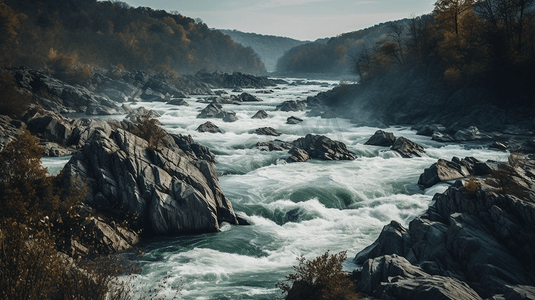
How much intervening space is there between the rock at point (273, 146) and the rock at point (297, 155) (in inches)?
115

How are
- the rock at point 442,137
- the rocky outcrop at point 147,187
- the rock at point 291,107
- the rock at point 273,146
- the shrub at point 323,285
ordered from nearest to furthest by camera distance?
1. the shrub at point 323,285
2. the rocky outcrop at point 147,187
3. the rock at point 273,146
4. the rock at point 442,137
5. the rock at point 291,107

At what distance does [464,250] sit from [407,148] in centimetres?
2908

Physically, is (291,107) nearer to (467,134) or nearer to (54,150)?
(467,134)

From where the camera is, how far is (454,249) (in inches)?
672

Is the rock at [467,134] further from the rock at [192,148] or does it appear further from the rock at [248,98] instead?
the rock at [248,98]

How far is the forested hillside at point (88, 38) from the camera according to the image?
85.9 meters

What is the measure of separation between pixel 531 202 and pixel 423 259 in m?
7.00

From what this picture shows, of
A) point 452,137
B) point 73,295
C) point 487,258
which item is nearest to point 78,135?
point 73,295

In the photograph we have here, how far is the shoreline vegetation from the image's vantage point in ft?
46.7

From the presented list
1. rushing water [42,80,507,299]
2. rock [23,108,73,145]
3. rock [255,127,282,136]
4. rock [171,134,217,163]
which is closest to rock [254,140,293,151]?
rushing water [42,80,507,299]

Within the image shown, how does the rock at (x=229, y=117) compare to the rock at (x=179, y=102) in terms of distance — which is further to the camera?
the rock at (x=179, y=102)

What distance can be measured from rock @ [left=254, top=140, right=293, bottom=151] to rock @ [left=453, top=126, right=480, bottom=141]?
22.7 m

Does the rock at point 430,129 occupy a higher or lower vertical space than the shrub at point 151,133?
lower

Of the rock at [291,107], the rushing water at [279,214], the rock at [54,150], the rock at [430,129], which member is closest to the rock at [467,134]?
the rushing water at [279,214]
